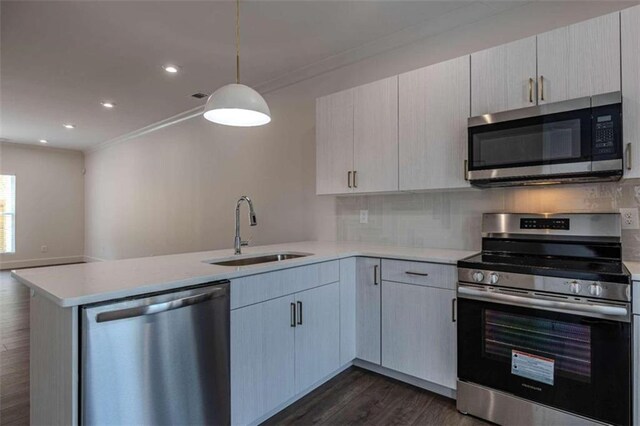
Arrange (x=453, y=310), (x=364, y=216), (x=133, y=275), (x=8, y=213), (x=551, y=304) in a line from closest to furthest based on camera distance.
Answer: (x=133, y=275), (x=551, y=304), (x=453, y=310), (x=364, y=216), (x=8, y=213)

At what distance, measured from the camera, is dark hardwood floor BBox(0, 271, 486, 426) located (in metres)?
2.03

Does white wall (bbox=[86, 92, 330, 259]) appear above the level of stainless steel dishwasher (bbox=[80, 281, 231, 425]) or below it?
above

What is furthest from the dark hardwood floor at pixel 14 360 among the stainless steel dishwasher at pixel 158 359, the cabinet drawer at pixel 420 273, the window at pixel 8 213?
the window at pixel 8 213

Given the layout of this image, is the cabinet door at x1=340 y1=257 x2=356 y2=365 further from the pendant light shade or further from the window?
the window

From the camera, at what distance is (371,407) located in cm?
216

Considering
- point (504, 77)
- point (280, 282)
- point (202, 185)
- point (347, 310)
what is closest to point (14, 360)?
point (280, 282)

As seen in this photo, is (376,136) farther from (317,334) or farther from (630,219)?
(630,219)

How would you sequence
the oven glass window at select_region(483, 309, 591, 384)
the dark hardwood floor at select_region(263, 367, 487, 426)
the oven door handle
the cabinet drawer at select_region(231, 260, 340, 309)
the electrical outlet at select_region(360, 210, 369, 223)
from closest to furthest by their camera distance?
the oven door handle → the oven glass window at select_region(483, 309, 591, 384) → the cabinet drawer at select_region(231, 260, 340, 309) → the dark hardwood floor at select_region(263, 367, 487, 426) → the electrical outlet at select_region(360, 210, 369, 223)

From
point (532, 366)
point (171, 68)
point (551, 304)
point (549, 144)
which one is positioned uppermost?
point (171, 68)

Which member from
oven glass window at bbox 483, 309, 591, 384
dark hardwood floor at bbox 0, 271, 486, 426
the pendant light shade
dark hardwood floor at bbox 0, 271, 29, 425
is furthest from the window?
oven glass window at bbox 483, 309, 591, 384

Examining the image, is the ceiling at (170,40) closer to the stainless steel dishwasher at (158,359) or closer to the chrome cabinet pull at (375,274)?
the chrome cabinet pull at (375,274)

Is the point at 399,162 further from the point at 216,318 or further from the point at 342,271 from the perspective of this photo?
the point at 216,318

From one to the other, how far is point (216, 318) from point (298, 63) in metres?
2.76

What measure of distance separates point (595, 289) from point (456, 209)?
1.10 m
